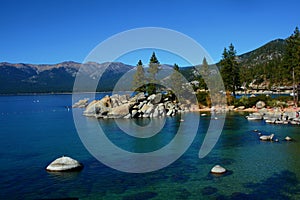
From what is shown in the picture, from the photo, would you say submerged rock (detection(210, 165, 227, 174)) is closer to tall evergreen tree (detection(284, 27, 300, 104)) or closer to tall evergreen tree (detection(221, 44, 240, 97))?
tall evergreen tree (detection(284, 27, 300, 104))

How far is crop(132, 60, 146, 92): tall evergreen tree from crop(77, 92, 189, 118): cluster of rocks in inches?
272

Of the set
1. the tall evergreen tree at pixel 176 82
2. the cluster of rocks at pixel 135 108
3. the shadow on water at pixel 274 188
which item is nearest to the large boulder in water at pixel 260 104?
the cluster of rocks at pixel 135 108

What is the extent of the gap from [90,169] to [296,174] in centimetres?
1995

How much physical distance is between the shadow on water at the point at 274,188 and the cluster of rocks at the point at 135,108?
173ft

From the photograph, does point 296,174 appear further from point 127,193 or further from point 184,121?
point 184,121

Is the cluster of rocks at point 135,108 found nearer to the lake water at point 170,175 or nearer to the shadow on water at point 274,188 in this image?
the lake water at point 170,175

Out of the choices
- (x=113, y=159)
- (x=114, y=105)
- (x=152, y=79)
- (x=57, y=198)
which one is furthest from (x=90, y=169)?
(x=152, y=79)

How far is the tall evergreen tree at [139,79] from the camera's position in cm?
9475

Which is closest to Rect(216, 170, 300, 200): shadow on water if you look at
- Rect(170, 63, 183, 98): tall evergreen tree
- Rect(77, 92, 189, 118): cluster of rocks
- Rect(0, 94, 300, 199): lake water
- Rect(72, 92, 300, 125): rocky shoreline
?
Rect(0, 94, 300, 199): lake water

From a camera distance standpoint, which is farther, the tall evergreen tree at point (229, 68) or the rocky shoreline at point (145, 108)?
the tall evergreen tree at point (229, 68)

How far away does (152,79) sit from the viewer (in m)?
95.6

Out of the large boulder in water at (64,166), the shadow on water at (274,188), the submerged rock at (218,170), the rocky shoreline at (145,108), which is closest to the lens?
the shadow on water at (274,188)

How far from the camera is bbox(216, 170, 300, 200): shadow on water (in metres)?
21.5

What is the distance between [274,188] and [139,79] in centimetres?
7485
